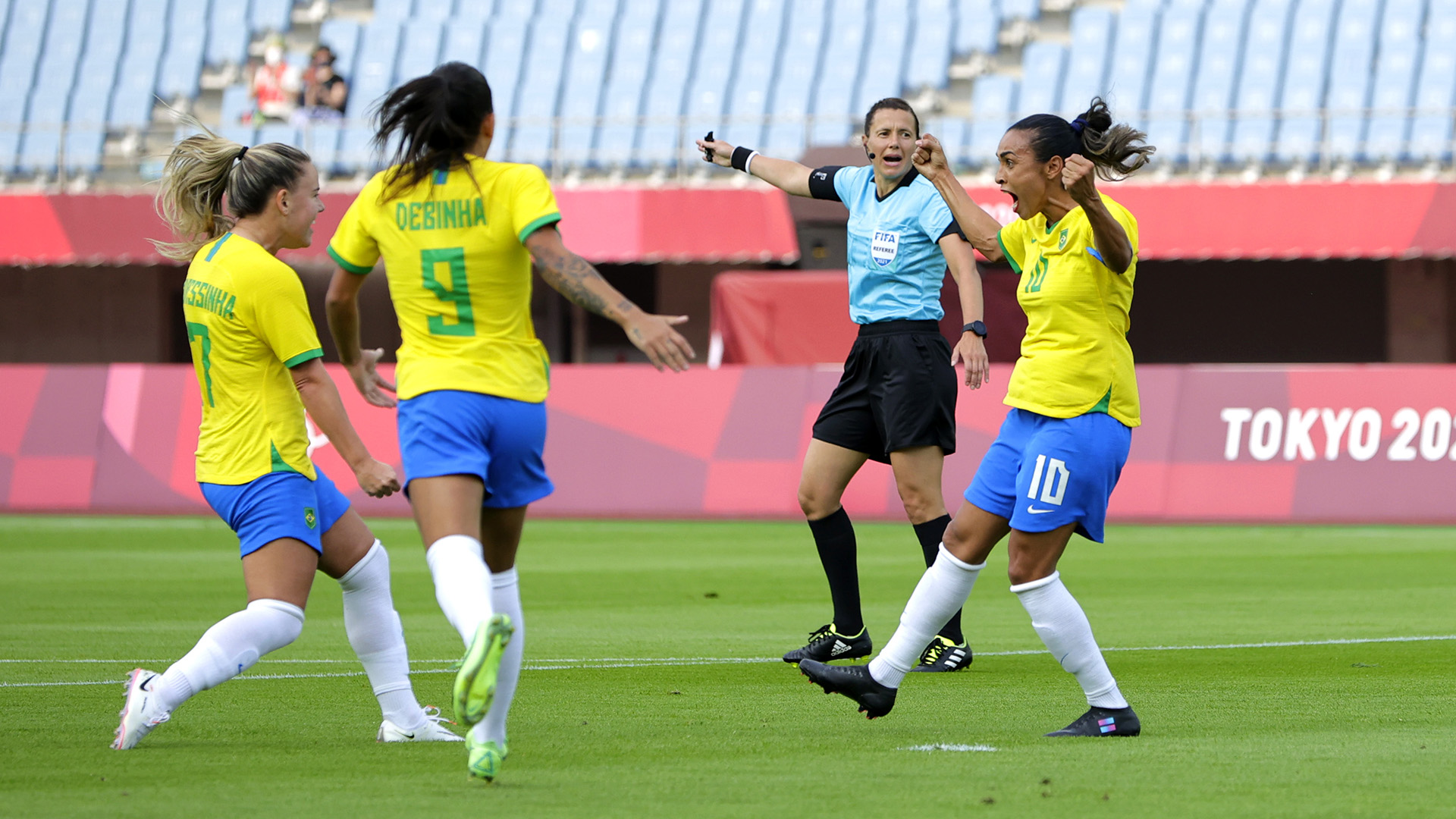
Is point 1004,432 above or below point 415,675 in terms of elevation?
above

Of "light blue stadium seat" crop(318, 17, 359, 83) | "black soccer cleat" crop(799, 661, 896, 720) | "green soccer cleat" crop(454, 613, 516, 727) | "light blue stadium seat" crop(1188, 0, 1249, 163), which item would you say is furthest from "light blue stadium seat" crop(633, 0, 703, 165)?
"green soccer cleat" crop(454, 613, 516, 727)

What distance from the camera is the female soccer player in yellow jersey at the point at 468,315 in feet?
14.8

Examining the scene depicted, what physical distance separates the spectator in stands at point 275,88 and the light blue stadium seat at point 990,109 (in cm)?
898

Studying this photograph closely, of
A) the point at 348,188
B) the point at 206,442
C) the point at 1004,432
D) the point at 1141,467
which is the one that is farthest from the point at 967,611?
the point at 348,188

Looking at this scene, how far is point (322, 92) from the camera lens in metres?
24.2

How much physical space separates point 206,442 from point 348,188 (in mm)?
17695

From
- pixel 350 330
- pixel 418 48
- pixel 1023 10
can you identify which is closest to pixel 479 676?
pixel 350 330

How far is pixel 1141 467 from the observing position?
52.1 feet

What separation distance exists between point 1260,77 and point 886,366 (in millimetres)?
17175

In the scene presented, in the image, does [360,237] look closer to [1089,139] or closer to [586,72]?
[1089,139]

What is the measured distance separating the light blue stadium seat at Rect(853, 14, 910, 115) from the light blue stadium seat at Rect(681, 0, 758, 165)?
1814 millimetres

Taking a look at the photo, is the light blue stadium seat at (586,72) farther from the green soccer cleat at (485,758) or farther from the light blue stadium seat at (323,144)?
the green soccer cleat at (485,758)

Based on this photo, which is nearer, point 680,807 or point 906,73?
point 680,807

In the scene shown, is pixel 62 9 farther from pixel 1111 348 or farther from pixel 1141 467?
pixel 1111 348
